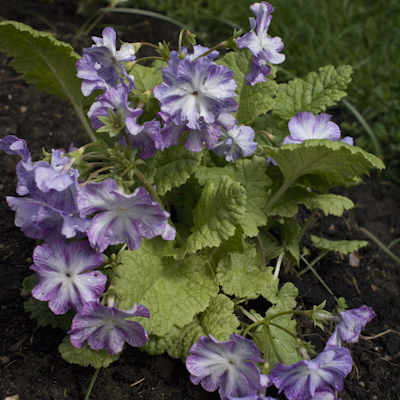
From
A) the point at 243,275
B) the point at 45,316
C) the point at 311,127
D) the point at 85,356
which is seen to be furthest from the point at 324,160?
the point at 45,316

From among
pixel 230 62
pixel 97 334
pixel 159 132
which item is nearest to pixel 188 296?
pixel 97 334

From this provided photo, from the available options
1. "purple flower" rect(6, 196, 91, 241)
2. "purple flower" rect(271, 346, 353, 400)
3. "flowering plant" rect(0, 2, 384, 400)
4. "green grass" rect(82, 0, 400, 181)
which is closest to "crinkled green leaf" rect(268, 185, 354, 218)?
"flowering plant" rect(0, 2, 384, 400)

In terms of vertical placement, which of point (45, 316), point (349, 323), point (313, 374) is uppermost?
point (349, 323)

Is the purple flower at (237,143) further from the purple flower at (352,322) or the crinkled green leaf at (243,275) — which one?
the purple flower at (352,322)

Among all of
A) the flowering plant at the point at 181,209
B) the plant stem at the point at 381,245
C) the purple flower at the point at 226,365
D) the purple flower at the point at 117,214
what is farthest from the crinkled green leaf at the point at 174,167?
the plant stem at the point at 381,245

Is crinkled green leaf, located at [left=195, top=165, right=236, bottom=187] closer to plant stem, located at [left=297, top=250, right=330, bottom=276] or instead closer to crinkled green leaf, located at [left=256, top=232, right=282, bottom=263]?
crinkled green leaf, located at [left=256, top=232, right=282, bottom=263]

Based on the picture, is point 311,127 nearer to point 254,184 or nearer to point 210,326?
point 254,184

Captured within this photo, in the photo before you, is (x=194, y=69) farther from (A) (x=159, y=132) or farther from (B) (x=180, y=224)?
(B) (x=180, y=224)
